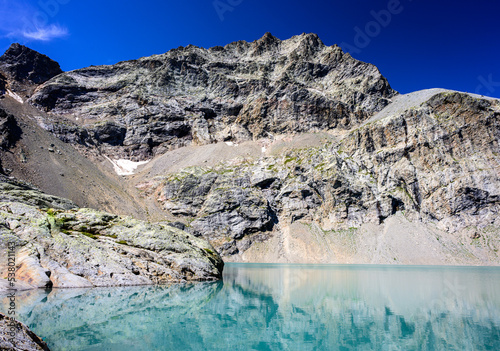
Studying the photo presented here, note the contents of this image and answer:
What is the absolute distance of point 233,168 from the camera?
107625 mm

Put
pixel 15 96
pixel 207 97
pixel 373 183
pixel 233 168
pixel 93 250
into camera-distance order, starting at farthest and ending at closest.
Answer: pixel 207 97 → pixel 15 96 → pixel 233 168 → pixel 373 183 → pixel 93 250

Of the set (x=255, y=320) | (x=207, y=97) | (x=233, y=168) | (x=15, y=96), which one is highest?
(x=207, y=97)

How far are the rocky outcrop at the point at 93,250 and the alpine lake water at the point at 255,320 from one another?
2.76 metres

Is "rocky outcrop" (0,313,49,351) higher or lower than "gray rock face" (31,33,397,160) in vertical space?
lower

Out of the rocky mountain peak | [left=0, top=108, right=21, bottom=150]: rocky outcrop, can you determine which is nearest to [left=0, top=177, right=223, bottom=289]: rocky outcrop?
[left=0, top=108, right=21, bottom=150]: rocky outcrop

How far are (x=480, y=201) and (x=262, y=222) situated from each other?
196 feet

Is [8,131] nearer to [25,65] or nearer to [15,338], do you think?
[25,65]

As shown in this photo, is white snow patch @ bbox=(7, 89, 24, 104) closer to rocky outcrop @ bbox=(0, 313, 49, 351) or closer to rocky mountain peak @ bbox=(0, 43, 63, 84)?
rocky mountain peak @ bbox=(0, 43, 63, 84)

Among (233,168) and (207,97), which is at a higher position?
(207,97)

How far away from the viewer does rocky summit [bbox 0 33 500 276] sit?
106 ft

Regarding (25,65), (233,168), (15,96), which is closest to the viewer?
(233,168)

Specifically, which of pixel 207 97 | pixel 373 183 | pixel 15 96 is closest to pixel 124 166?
pixel 207 97

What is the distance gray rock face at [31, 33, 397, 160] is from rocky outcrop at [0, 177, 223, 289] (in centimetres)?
9389

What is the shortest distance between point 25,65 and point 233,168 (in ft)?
392
